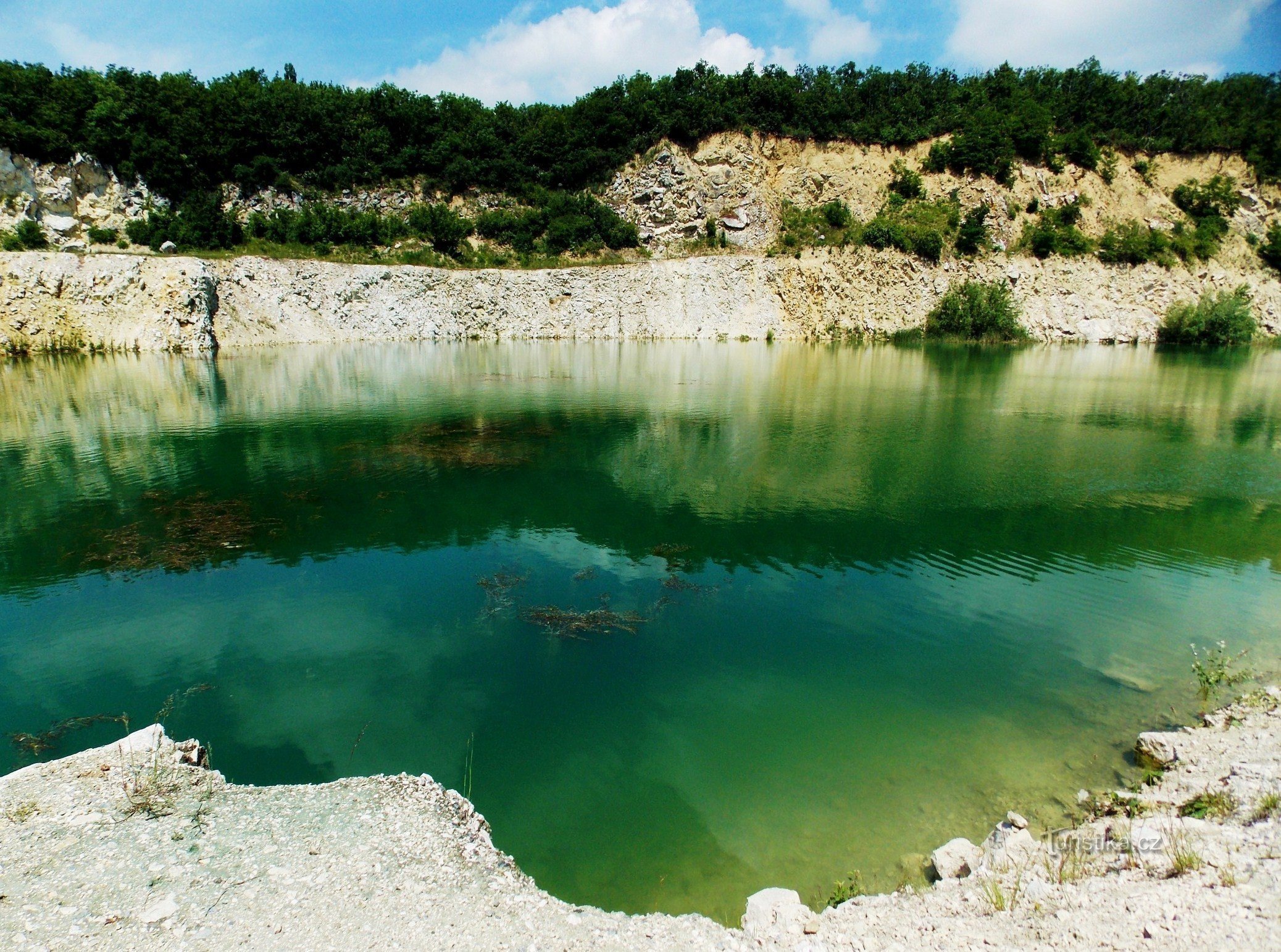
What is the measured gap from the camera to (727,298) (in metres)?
64.5

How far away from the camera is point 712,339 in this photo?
63719 millimetres

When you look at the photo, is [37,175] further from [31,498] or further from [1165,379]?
[1165,379]

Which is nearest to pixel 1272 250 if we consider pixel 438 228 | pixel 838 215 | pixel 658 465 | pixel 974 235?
pixel 974 235

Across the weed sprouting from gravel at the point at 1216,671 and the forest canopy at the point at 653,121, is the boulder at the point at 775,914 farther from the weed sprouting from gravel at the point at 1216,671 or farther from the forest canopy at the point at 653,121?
the forest canopy at the point at 653,121

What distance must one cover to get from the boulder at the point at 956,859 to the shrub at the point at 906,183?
77.0 metres

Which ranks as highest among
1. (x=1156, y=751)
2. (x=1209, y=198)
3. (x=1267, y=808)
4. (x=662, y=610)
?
(x=1209, y=198)

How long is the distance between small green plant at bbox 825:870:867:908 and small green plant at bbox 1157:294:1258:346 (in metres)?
74.4

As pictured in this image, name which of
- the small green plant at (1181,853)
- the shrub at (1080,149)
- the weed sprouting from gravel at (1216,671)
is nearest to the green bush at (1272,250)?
the shrub at (1080,149)

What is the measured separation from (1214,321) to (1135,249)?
10.6 meters

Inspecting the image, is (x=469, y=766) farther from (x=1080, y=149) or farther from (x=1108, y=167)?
(x=1108, y=167)

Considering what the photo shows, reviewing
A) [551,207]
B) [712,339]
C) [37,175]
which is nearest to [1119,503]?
[712,339]

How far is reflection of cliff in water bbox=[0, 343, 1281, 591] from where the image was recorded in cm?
1338

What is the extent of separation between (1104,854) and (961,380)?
110 ft

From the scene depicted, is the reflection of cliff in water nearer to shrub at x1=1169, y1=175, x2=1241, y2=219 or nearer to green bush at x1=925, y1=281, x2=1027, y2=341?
green bush at x1=925, y1=281, x2=1027, y2=341
